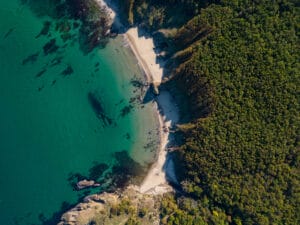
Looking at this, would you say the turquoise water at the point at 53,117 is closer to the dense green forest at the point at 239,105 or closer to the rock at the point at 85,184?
the rock at the point at 85,184

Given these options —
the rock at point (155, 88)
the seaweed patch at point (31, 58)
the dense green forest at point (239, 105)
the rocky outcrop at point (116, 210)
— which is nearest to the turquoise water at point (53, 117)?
the seaweed patch at point (31, 58)

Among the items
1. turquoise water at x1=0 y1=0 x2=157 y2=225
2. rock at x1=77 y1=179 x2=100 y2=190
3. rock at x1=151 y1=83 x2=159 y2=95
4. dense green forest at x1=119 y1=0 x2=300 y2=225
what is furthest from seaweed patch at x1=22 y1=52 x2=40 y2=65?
rock at x1=77 y1=179 x2=100 y2=190

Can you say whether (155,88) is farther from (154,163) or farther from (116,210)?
(116,210)

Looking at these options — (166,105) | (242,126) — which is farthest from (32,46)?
(242,126)

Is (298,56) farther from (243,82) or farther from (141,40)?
(141,40)

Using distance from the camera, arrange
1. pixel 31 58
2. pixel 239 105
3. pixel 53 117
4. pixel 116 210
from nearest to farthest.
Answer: pixel 239 105 → pixel 116 210 → pixel 31 58 → pixel 53 117

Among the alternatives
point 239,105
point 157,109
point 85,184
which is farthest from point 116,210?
point 239,105
